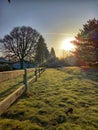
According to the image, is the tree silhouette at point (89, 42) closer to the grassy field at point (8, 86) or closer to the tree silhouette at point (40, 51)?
the grassy field at point (8, 86)

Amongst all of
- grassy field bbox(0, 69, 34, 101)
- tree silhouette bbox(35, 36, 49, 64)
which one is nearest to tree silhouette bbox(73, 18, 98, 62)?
grassy field bbox(0, 69, 34, 101)

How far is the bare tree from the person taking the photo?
55031mm

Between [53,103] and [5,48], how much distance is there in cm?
5170

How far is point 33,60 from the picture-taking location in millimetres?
56531

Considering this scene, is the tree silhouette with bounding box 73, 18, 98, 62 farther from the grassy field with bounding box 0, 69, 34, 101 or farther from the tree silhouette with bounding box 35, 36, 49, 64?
the tree silhouette with bounding box 35, 36, 49, 64

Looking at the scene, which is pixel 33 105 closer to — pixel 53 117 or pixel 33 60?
pixel 53 117

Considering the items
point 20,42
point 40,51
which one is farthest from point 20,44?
point 40,51

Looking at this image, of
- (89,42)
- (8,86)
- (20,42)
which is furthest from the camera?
(20,42)

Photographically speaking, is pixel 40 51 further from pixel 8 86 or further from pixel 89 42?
pixel 8 86

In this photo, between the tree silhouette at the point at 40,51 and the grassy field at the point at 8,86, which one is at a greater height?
the tree silhouette at the point at 40,51

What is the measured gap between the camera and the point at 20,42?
54812 mm

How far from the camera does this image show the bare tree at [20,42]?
55.0 meters

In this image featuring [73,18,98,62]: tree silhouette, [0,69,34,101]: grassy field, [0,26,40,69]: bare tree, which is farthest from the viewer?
[0,26,40,69]: bare tree

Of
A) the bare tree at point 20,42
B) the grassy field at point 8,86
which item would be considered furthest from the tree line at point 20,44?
the grassy field at point 8,86
